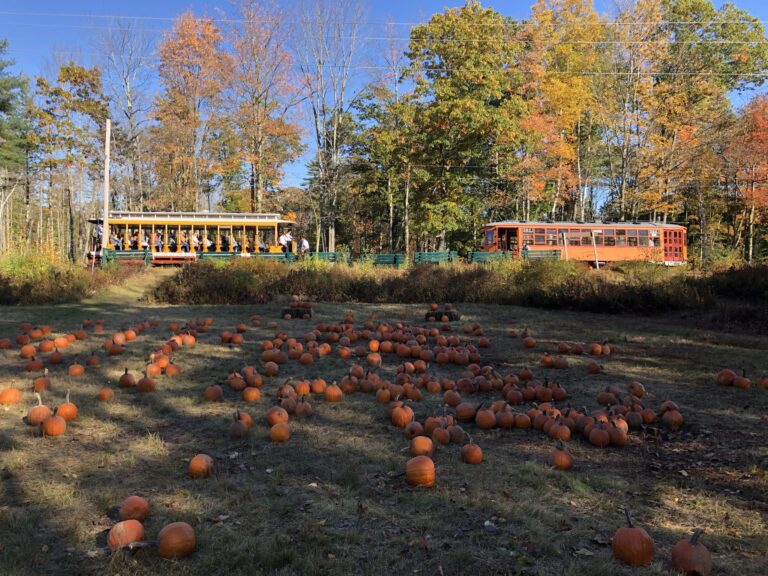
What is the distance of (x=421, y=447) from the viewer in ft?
10.3

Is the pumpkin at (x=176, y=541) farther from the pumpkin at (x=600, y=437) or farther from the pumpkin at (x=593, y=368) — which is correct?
the pumpkin at (x=593, y=368)

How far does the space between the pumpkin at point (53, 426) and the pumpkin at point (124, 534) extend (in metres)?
1.69

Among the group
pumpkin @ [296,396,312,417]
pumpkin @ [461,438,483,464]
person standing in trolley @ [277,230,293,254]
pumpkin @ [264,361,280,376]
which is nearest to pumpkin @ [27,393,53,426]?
pumpkin @ [296,396,312,417]

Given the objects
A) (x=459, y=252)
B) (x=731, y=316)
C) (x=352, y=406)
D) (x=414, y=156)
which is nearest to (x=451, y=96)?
(x=414, y=156)

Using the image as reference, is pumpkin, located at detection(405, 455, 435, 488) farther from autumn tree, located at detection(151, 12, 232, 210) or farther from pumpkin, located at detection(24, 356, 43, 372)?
autumn tree, located at detection(151, 12, 232, 210)

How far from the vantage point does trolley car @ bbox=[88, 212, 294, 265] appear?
80.0 feet

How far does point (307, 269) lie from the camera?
13555 mm

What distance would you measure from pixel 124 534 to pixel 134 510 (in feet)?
0.71

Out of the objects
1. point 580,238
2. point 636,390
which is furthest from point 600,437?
point 580,238

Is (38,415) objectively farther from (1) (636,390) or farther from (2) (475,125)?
(2) (475,125)

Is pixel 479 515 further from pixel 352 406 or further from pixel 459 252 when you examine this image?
pixel 459 252

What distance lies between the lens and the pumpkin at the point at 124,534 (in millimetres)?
2125

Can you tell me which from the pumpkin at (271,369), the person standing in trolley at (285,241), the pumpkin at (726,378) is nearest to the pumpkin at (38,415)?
the pumpkin at (271,369)

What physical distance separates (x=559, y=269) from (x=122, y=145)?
32.0 metres
